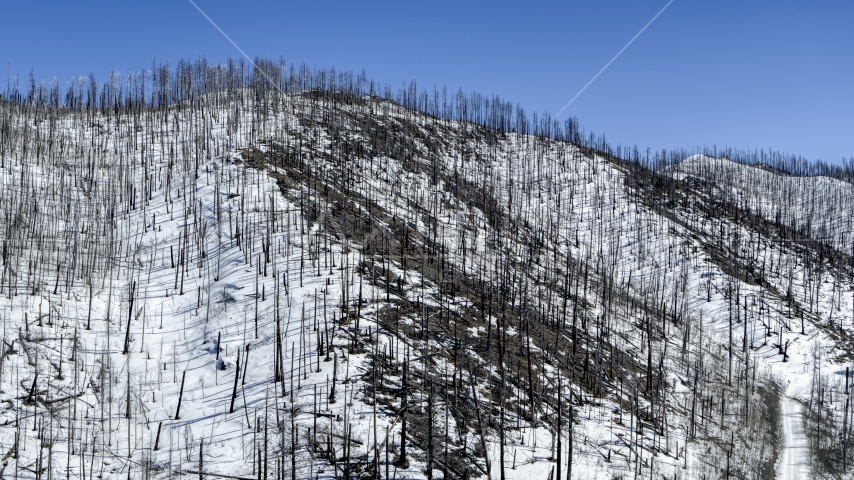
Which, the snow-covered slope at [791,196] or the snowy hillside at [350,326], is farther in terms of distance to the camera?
the snow-covered slope at [791,196]

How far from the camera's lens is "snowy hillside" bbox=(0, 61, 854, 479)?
74.1ft

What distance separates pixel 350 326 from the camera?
29766 mm

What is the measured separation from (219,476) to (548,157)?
83773mm

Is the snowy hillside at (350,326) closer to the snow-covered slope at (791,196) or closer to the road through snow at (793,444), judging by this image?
the road through snow at (793,444)

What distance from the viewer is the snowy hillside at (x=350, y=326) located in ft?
74.1

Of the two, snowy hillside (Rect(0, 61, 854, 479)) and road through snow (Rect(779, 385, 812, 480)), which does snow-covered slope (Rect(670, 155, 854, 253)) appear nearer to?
snowy hillside (Rect(0, 61, 854, 479))

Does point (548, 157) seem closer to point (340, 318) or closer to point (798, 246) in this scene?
point (798, 246)

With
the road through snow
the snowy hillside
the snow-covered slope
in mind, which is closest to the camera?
the snowy hillside

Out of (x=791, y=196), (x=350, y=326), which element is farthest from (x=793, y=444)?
(x=791, y=196)

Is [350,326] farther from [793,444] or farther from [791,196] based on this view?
[791,196]

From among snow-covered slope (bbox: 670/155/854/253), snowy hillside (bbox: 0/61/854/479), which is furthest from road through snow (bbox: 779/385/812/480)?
snow-covered slope (bbox: 670/155/854/253)

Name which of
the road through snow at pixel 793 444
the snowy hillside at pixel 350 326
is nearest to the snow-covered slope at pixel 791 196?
the snowy hillside at pixel 350 326

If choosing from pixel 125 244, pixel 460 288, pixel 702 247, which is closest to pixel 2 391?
pixel 125 244

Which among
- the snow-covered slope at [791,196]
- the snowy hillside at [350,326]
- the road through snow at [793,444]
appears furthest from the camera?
the snow-covered slope at [791,196]
